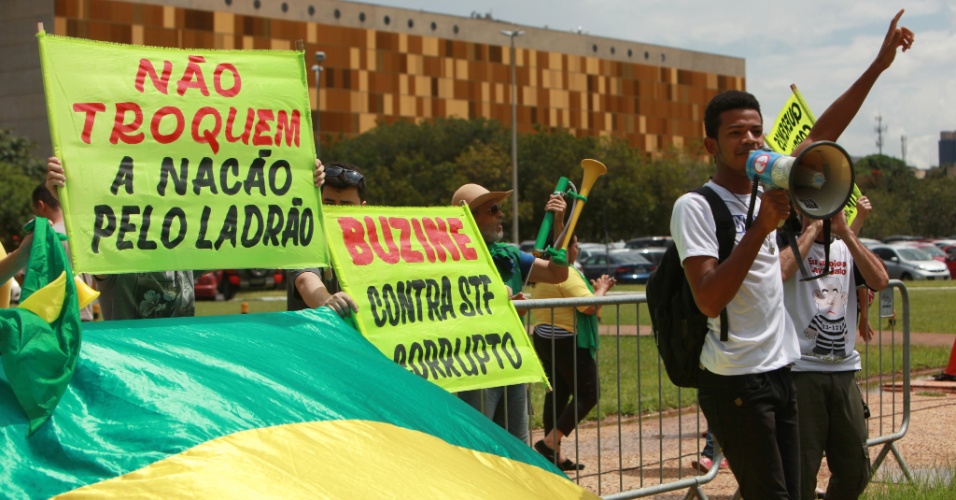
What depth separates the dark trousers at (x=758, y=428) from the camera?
4211 mm

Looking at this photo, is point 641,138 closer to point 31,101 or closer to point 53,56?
point 31,101

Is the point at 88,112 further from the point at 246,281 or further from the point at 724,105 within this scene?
the point at 246,281

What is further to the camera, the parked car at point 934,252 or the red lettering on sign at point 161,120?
the parked car at point 934,252

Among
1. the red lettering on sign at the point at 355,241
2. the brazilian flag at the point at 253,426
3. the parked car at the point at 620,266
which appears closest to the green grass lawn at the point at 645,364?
the red lettering on sign at the point at 355,241

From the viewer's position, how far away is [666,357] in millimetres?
4422

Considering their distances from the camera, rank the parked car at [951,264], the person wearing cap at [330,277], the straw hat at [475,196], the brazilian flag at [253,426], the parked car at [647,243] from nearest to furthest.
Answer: the brazilian flag at [253,426] < the person wearing cap at [330,277] < the straw hat at [475,196] < the parked car at [951,264] < the parked car at [647,243]

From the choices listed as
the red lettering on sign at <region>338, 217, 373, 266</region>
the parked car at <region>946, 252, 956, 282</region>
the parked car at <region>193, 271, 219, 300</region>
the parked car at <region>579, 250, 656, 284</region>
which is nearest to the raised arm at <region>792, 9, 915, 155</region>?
the red lettering on sign at <region>338, 217, 373, 266</region>

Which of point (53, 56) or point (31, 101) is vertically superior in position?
point (31, 101)

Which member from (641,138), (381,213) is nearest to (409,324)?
Answer: (381,213)

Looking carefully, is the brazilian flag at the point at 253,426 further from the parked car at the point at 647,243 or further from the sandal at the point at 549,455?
the parked car at the point at 647,243

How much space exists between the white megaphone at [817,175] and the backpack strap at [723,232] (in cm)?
28

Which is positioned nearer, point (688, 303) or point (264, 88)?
point (688, 303)

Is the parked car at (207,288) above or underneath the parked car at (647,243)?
underneath

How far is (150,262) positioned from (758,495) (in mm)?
2297
